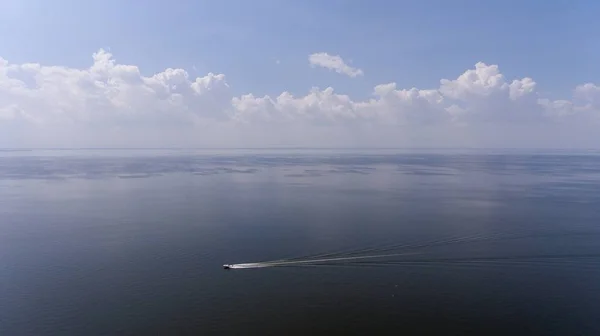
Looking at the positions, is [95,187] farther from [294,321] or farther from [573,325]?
[573,325]

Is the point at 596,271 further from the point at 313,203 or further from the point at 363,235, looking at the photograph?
the point at 313,203

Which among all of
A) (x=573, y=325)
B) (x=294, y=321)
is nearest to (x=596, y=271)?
(x=573, y=325)

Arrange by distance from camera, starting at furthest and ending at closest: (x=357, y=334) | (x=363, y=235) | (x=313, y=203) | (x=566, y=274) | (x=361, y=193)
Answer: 1. (x=361, y=193)
2. (x=313, y=203)
3. (x=363, y=235)
4. (x=566, y=274)
5. (x=357, y=334)

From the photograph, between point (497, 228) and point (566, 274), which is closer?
point (566, 274)

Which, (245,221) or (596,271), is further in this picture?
(245,221)

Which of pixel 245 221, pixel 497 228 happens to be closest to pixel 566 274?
pixel 497 228

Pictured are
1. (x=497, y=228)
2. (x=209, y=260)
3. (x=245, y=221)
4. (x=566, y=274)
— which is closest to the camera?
(x=566, y=274)
